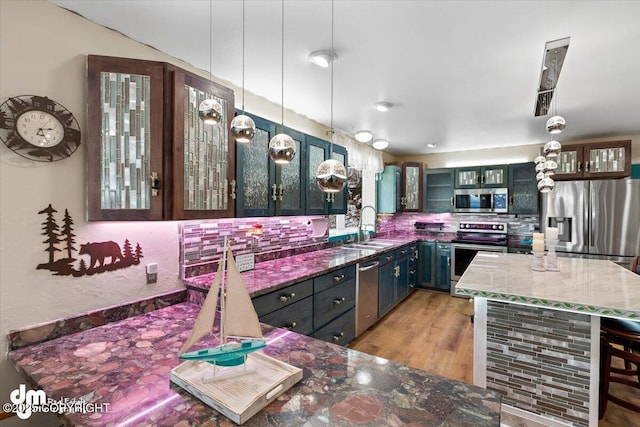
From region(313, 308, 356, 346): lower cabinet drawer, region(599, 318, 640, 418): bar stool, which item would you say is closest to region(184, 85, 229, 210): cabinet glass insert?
region(313, 308, 356, 346): lower cabinet drawer

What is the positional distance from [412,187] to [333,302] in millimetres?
3399

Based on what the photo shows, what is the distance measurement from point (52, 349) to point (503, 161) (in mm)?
5792

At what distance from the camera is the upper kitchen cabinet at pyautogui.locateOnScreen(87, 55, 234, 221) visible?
4.82 ft

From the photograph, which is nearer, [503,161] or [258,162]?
[258,162]

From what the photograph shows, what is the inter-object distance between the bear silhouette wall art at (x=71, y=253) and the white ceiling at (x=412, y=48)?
1.12 metres

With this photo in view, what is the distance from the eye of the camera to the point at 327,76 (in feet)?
7.57

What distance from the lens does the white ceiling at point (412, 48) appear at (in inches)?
60.2

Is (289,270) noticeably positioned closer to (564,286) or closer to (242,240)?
(242,240)

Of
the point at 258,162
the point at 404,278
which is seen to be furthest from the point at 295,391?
the point at 404,278

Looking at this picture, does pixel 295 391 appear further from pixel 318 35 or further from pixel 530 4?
pixel 530 4

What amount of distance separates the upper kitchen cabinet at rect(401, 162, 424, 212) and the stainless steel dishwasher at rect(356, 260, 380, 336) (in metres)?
2.23

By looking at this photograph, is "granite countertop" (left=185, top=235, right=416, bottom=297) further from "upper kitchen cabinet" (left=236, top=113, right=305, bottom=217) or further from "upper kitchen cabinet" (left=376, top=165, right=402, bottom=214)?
"upper kitchen cabinet" (left=376, top=165, right=402, bottom=214)

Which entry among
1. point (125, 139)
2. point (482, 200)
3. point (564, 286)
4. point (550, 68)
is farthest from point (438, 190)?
point (125, 139)

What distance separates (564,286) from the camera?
187cm
